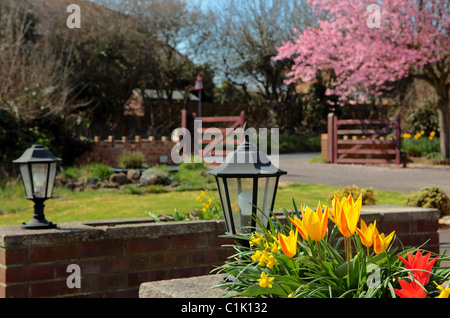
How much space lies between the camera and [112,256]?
3.81 metres

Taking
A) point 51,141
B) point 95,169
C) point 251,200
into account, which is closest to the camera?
point 251,200

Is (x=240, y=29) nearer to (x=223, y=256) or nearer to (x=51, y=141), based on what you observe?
(x=51, y=141)

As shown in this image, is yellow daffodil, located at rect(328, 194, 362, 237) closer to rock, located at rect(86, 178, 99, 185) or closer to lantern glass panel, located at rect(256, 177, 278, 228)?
lantern glass panel, located at rect(256, 177, 278, 228)

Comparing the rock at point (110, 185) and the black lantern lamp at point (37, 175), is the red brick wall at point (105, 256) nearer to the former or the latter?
the black lantern lamp at point (37, 175)

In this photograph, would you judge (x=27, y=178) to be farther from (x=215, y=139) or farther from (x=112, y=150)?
(x=215, y=139)

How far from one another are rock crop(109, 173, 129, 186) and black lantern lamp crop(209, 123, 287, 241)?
9253 mm

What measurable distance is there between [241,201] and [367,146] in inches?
616

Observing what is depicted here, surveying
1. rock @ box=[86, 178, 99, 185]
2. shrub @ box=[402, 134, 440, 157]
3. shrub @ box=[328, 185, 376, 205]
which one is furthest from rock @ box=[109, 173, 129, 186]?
shrub @ box=[402, 134, 440, 157]

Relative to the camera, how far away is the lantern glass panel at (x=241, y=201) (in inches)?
108

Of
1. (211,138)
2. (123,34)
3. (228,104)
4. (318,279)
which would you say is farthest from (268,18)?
(318,279)

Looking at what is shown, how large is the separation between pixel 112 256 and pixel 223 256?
32.7 inches

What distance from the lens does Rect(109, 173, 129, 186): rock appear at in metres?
11.8

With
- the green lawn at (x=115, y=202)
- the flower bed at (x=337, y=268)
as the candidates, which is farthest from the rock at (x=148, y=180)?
the flower bed at (x=337, y=268)
